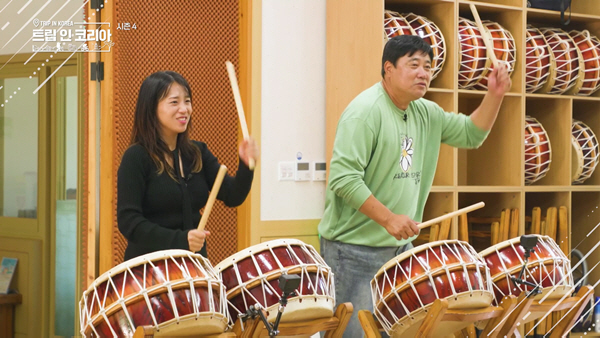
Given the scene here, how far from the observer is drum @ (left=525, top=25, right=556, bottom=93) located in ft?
12.7

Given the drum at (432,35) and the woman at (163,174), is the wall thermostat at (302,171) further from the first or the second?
the woman at (163,174)

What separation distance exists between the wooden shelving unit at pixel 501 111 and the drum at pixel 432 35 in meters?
0.06

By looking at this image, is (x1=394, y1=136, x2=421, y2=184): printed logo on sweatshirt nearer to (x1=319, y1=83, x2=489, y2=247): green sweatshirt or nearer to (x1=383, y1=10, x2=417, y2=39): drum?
(x1=319, y1=83, x2=489, y2=247): green sweatshirt

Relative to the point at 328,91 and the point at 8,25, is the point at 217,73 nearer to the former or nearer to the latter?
the point at 328,91

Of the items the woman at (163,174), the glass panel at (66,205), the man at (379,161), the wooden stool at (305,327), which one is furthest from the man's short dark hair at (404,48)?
the glass panel at (66,205)

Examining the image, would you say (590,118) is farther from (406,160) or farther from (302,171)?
(406,160)

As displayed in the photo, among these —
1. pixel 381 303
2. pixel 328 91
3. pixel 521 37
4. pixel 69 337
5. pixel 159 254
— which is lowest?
pixel 69 337

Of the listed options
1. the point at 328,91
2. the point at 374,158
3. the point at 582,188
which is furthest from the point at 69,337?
the point at 582,188

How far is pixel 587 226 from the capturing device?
423 cm

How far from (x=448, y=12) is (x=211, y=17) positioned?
113 centimetres

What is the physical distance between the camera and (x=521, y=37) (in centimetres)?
380

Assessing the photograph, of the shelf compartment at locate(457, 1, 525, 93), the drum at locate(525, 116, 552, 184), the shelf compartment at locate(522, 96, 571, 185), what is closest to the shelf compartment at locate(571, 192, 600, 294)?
the shelf compartment at locate(522, 96, 571, 185)

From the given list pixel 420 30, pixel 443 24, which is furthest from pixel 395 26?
pixel 443 24

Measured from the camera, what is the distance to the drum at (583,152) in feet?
13.0
